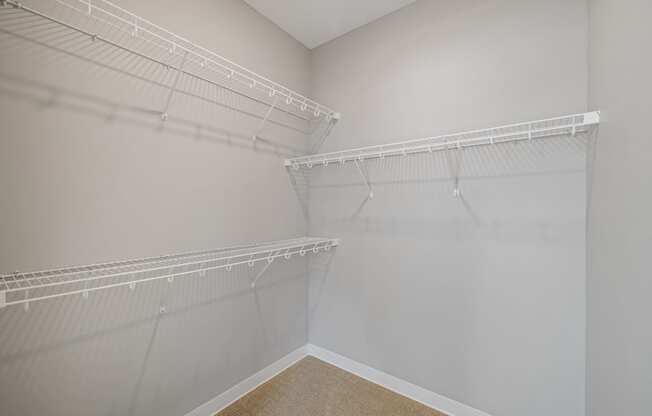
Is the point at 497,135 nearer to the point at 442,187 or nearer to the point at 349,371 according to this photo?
the point at 442,187

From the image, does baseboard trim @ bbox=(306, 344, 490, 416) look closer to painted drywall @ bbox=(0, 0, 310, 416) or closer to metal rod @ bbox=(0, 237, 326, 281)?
painted drywall @ bbox=(0, 0, 310, 416)

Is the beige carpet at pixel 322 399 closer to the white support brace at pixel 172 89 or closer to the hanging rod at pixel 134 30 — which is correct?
the white support brace at pixel 172 89

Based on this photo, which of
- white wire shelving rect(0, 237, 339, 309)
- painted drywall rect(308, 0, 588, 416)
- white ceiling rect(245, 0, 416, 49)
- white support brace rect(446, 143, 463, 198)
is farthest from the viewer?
white ceiling rect(245, 0, 416, 49)

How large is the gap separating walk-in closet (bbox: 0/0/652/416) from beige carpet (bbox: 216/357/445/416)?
0.06 feet

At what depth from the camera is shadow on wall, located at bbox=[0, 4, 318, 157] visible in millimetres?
991

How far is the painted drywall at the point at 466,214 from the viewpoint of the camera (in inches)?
50.6

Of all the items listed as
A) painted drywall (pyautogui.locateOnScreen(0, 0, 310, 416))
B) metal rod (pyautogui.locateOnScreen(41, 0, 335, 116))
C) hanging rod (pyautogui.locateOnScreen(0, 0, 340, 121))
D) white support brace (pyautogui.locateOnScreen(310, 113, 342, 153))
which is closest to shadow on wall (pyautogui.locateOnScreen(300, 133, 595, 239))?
white support brace (pyautogui.locateOnScreen(310, 113, 342, 153))

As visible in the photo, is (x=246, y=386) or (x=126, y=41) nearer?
(x=126, y=41)

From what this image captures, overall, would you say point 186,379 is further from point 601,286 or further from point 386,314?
point 601,286

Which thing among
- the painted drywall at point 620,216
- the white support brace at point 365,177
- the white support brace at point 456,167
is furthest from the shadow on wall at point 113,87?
the painted drywall at point 620,216

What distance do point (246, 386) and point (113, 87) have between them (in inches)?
73.7

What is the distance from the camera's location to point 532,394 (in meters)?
1.36

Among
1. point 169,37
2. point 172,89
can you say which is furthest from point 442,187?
point 169,37

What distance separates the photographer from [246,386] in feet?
5.85
